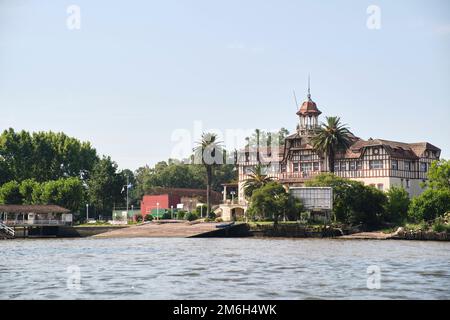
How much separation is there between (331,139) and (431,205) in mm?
20873

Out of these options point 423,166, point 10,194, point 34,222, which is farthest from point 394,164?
point 10,194

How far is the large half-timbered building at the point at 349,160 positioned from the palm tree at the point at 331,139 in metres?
2.73

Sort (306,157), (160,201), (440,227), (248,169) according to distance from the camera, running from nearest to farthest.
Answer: (440,227) < (306,157) < (248,169) < (160,201)

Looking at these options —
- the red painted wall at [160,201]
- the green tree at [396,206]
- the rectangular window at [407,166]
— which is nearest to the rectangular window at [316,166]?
the rectangular window at [407,166]

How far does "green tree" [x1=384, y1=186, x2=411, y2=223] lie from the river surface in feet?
125

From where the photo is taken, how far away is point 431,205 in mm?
82688

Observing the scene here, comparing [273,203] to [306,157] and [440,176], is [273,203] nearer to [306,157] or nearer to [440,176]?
[306,157]

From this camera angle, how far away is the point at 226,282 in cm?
3256

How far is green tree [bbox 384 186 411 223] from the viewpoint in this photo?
90062 millimetres

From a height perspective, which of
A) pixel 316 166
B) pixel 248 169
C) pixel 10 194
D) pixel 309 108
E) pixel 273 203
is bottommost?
pixel 273 203

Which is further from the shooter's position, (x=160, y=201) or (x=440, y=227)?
(x=160, y=201)
